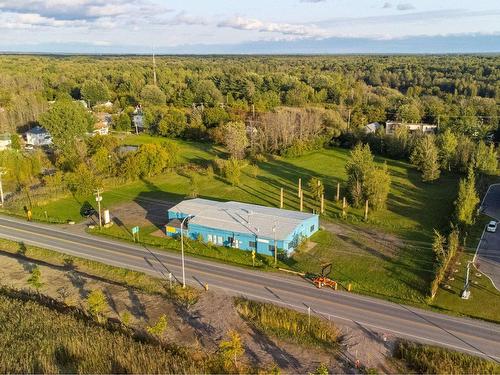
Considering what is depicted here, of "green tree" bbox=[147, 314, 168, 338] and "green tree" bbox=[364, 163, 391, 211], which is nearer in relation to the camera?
"green tree" bbox=[147, 314, 168, 338]

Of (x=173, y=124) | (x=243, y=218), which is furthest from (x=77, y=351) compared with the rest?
(x=173, y=124)

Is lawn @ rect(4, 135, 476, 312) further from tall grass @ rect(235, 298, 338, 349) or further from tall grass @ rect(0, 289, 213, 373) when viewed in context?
tall grass @ rect(0, 289, 213, 373)

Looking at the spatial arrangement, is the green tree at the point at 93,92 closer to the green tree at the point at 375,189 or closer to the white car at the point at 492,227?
the green tree at the point at 375,189

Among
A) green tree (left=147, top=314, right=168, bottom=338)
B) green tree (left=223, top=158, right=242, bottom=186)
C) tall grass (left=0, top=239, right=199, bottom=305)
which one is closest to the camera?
green tree (left=147, top=314, right=168, bottom=338)

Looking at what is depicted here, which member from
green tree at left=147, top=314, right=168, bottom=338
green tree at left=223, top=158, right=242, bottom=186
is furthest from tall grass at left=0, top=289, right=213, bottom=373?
A: green tree at left=223, top=158, right=242, bottom=186

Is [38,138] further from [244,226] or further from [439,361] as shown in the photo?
[439,361]

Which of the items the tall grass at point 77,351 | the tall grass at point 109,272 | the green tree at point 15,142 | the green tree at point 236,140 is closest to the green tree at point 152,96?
the green tree at point 15,142

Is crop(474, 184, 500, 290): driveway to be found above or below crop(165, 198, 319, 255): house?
below
